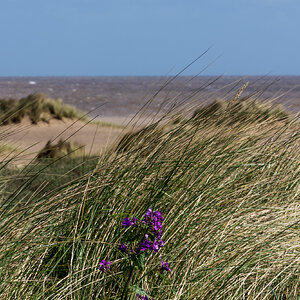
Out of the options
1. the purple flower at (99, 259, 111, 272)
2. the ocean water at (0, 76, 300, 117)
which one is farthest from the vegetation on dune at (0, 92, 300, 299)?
the ocean water at (0, 76, 300, 117)

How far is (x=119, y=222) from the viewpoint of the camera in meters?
1.82

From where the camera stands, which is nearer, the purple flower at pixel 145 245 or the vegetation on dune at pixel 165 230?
the purple flower at pixel 145 245

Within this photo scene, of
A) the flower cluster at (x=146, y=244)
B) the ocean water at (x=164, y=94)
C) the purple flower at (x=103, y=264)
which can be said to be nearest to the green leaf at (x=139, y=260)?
the flower cluster at (x=146, y=244)

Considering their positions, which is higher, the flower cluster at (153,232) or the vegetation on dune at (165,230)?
the flower cluster at (153,232)

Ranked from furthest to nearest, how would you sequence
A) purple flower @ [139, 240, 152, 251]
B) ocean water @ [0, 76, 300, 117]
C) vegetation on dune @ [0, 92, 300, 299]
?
ocean water @ [0, 76, 300, 117]
vegetation on dune @ [0, 92, 300, 299]
purple flower @ [139, 240, 152, 251]

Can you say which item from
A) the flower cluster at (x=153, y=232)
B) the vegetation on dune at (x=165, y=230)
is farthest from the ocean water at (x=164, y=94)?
the flower cluster at (x=153, y=232)

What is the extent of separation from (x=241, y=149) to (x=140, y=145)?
448 mm

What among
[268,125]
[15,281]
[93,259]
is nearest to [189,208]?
[93,259]

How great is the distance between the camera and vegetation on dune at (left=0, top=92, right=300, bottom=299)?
5.46 ft

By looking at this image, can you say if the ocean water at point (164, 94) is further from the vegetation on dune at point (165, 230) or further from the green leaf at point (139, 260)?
the green leaf at point (139, 260)

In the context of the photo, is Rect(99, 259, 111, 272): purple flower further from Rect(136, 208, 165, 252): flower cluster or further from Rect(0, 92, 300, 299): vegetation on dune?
Rect(136, 208, 165, 252): flower cluster

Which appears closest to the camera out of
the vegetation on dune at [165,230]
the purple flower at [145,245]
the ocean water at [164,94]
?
the purple flower at [145,245]

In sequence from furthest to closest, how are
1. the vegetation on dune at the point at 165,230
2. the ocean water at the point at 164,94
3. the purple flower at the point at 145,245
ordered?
the ocean water at the point at 164,94
the vegetation on dune at the point at 165,230
the purple flower at the point at 145,245

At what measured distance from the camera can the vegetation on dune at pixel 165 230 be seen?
1665 millimetres
